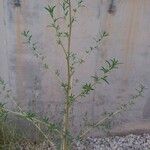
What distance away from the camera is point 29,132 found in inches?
174

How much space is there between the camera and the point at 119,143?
178 inches

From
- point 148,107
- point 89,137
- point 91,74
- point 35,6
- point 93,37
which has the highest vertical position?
point 35,6

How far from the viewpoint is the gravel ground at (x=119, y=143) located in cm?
446

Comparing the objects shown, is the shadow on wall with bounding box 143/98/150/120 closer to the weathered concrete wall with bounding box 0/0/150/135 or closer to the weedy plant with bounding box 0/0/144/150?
the weathered concrete wall with bounding box 0/0/150/135

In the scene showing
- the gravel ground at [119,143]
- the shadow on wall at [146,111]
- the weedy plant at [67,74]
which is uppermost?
the weedy plant at [67,74]

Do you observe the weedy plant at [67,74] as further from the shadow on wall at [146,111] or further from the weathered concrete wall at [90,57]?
the shadow on wall at [146,111]

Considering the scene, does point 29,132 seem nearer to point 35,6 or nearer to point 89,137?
point 89,137

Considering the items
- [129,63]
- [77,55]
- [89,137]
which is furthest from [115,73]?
[89,137]

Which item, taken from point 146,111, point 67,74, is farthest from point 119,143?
point 67,74

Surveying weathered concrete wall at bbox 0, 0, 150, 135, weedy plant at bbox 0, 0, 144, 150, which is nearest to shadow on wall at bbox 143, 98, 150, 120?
weathered concrete wall at bbox 0, 0, 150, 135

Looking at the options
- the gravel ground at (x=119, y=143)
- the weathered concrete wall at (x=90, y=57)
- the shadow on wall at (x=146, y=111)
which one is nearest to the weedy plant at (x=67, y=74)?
the weathered concrete wall at (x=90, y=57)

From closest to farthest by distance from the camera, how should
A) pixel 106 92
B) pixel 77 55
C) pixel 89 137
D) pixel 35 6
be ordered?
pixel 35 6 → pixel 77 55 → pixel 106 92 → pixel 89 137

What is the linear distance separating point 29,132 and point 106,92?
99 cm

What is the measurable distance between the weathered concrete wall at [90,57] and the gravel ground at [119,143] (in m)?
0.28
